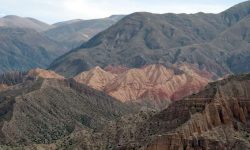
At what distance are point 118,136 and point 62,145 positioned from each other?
70.3 feet

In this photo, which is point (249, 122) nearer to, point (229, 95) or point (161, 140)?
point (229, 95)

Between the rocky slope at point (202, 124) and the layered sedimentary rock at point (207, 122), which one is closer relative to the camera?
the layered sedimentary rock at point (207, 122)

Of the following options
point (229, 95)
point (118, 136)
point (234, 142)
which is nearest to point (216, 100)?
point (229, 95)

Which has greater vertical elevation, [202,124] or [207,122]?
[207,122]

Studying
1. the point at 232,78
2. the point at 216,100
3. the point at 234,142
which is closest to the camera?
the point at 234,142

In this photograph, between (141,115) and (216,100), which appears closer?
(216,100)

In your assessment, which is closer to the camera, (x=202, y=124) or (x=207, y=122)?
(x=202, y=124)

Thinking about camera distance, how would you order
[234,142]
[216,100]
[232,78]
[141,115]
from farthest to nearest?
[141,115]
[232,78]
[216,100]
[234,142]

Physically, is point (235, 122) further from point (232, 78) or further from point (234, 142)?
point (232, 78)

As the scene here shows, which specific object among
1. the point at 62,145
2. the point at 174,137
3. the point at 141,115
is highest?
the point at 174,137

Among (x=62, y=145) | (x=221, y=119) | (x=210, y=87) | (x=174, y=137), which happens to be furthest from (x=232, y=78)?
(x=62, y=145)

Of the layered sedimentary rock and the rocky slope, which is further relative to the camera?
the rocky slope

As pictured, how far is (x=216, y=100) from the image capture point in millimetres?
138000

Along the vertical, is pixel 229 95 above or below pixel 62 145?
above
